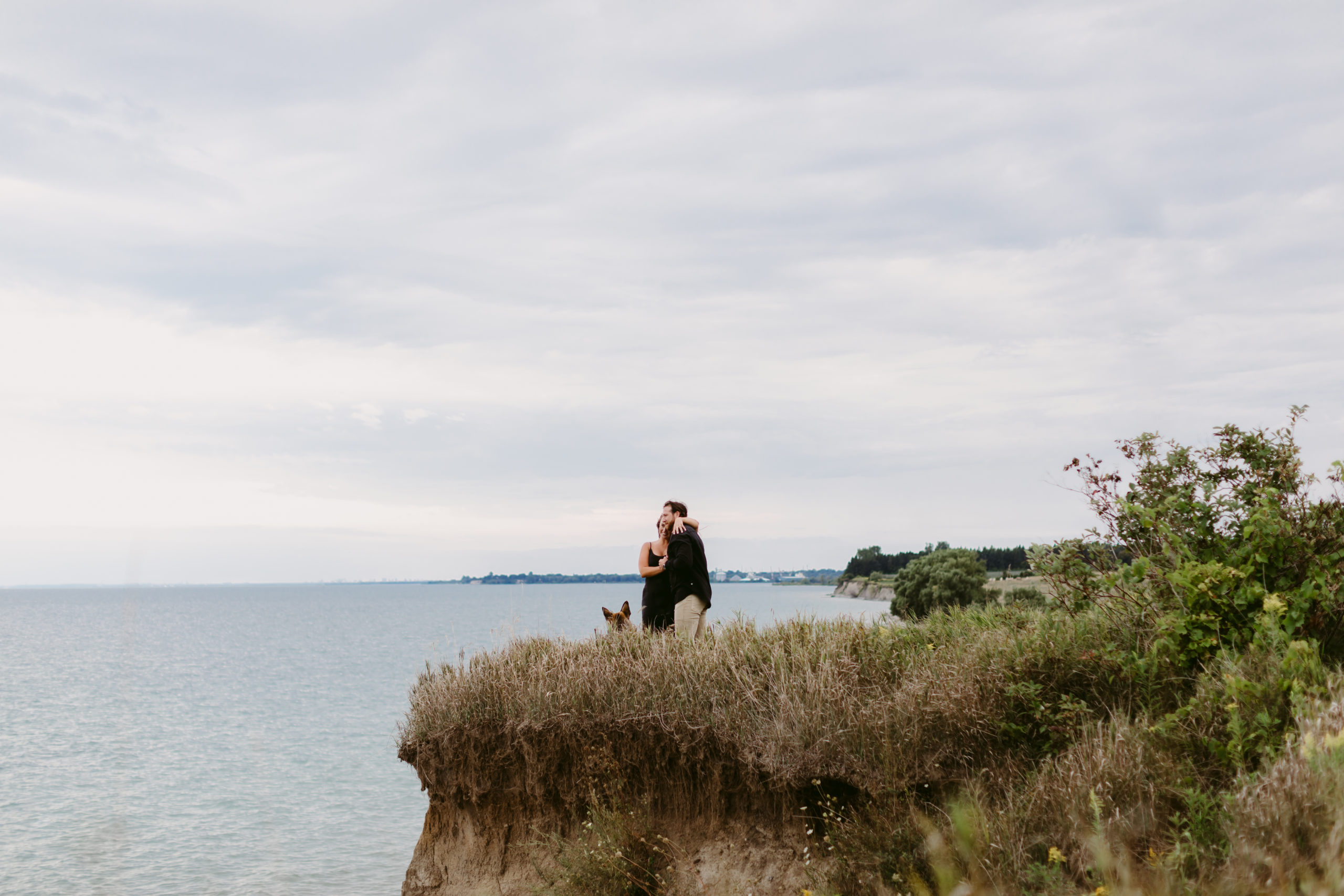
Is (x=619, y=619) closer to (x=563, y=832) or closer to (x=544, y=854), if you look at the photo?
(x=563, y=832)

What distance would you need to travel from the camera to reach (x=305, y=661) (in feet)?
216

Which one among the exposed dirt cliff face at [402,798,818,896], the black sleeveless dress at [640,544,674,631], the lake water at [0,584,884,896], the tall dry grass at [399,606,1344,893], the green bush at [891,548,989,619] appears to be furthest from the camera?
the green bush at [891,548,989,619]

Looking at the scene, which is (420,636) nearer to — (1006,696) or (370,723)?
(370,723)

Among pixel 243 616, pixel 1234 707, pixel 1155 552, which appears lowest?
pixel 243 616

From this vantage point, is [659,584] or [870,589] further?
[870,589]

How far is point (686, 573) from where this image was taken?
12.1 m

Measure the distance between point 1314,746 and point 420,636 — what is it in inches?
3725

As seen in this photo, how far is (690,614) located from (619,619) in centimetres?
102

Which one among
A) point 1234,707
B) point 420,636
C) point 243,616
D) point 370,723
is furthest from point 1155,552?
point 243,616

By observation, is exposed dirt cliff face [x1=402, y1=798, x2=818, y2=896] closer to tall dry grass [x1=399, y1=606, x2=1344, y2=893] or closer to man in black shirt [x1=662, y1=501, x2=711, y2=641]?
tall dry grass [x1=399, y1=606, x2=1344, y2=893]

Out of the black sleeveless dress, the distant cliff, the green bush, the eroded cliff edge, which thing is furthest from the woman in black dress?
the distant cliff

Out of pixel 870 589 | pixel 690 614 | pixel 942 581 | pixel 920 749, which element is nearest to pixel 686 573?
pixel 690 614

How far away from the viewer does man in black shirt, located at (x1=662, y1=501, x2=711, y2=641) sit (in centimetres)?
1188

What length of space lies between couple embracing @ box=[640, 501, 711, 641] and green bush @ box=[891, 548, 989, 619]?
23.6m
